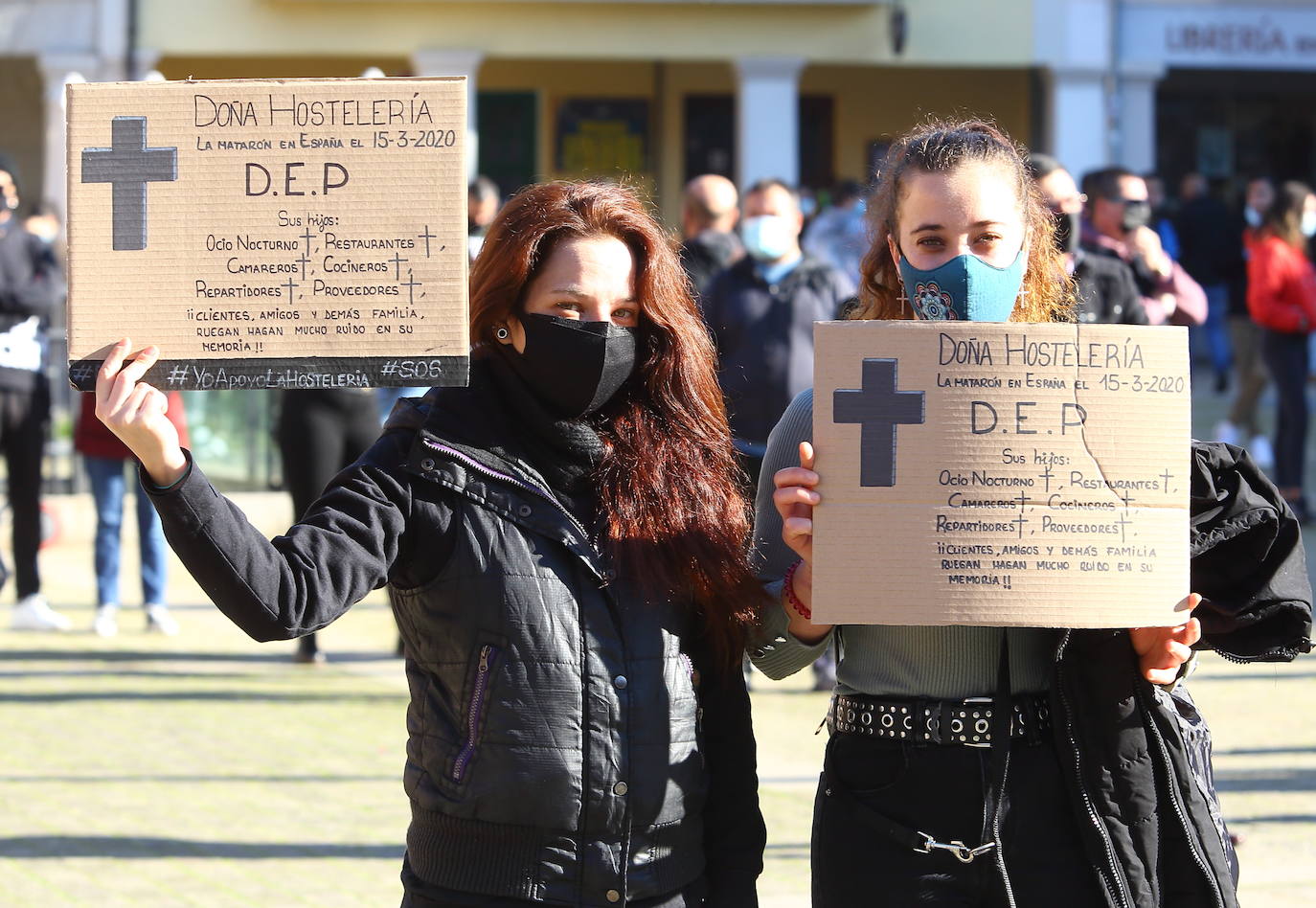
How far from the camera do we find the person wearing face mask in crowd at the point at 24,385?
9117mm

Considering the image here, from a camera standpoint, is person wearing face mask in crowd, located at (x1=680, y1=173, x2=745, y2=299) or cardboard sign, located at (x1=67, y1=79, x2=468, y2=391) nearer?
cardboard sign, located at (x1=67, y1=79, x2=468, y2=391)

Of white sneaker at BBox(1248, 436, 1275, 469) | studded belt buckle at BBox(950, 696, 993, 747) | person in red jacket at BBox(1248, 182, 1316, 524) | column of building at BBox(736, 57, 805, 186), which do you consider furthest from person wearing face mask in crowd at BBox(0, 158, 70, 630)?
column of building at BBox(736, 57, 805, 186)

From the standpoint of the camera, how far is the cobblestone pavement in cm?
540

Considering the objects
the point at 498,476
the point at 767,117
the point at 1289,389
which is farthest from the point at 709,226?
→ the point at 767,117

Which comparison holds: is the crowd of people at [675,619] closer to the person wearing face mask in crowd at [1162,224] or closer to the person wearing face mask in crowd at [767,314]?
the person wearing face mask in crowd at [767,314]

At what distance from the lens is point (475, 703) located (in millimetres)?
2775

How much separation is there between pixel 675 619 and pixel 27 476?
7216 mm

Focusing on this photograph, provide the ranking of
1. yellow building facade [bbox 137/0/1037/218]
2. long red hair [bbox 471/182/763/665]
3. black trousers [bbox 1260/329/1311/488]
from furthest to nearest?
→ yellow building facade [bbox 137/0/1037/218] < black trousers [bbox 1260/329/1311/488] < long red hair [bbox 471/182/763/665]

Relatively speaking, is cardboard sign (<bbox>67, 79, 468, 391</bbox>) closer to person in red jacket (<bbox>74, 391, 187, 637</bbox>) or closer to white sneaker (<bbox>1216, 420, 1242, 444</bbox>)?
person in red jacket (<bbox>74, 391, 187, 637</bbox>)

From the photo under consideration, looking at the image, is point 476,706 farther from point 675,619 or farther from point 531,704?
point 675,619

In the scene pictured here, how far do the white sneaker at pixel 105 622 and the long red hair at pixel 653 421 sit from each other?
22.2 feet

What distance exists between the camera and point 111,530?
9.24m

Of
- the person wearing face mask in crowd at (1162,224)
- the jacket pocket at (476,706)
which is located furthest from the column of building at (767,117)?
the jacket pocket at (476,706)

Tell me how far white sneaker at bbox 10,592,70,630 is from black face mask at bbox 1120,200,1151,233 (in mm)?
5691
